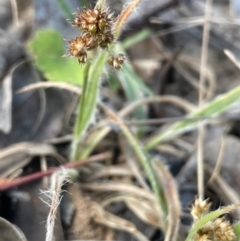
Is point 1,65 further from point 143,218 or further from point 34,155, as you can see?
point 143,218

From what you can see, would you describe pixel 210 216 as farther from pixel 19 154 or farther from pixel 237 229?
pixel 19 154

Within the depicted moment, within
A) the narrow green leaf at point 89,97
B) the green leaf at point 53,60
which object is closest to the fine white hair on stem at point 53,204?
the narrow green leaf at point 89,97

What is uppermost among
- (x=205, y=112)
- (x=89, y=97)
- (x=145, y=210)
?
(x=89, y=97)

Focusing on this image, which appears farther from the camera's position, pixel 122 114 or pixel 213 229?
pixel 122 114

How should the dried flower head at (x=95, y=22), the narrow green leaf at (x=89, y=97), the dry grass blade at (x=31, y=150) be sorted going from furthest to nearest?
the dry grass blade at (x=31, y=150), the narrow green leaf at (x=89, y=97), the dried flower head at (x=95, y=22)

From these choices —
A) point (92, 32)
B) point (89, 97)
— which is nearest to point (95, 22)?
point (92, 32)

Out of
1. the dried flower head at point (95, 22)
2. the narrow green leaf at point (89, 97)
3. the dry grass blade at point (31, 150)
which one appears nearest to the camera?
the dried flower head at point (95, 22)

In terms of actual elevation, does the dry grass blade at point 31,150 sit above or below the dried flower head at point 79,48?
A: below

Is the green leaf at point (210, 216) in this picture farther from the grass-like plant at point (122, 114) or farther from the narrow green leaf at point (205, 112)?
the narrow green leaf at point (205, 112)
